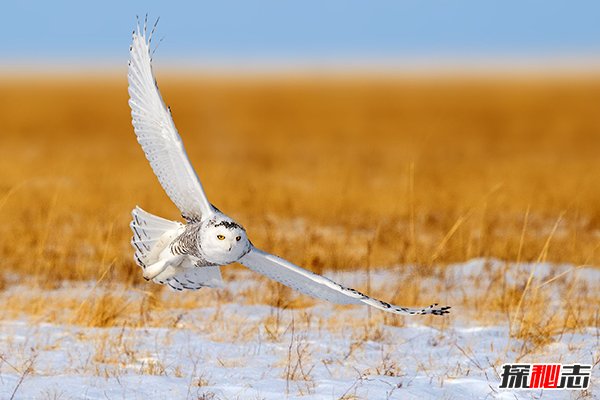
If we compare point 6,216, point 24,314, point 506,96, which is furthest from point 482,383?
point 506,96

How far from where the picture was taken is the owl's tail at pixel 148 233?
559 centimetres

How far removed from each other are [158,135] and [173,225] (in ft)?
1.74

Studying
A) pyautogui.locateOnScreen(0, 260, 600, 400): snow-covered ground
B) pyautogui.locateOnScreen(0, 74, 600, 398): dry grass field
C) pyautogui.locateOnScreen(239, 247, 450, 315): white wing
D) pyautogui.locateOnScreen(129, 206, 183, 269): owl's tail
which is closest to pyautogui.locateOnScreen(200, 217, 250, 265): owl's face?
pyautogui.locateOnScreen(239, 247, 450, 315): white wing

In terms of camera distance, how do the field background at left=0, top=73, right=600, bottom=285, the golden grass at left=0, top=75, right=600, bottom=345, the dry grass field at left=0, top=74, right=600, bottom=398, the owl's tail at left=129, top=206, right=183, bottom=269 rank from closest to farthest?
the owl's tail at left=129, top=206, right=183, bottom=269, the dry grass field at left=0, top=74, right=600, bottom=398, the golden grass at left=0, top=75, right=600, bottom=345, the field background at left=0, top=73, right=600, bottom=285

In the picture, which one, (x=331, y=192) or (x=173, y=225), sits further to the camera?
(x=331, y=192)

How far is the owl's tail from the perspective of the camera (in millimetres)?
5586

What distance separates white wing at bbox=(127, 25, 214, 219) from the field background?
249cm

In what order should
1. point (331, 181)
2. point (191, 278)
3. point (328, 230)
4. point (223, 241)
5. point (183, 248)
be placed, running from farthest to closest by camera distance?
point (331, 181) < point (328, 230) < point (191, 278) < point (183, 248) < point (223, 241)

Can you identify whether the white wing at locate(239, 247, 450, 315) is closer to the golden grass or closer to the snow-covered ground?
the snow-covered ground

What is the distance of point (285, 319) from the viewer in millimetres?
7332

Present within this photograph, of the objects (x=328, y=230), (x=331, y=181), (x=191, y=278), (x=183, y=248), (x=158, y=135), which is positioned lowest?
(x=191, y=278)

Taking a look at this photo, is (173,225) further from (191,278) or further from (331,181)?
(331,181)

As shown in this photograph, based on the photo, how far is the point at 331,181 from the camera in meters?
15.9

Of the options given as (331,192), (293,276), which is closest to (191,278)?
(293,276)
